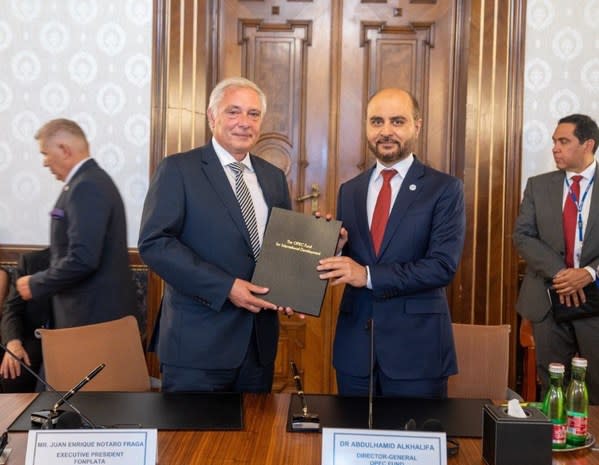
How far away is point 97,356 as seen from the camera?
2.50 metres

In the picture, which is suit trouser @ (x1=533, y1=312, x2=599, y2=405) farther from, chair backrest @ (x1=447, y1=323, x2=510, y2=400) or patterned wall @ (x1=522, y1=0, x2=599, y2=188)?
chair backrest @ (x1=447, y1=323, x2=510, y2=400)

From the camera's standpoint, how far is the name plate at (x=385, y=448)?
1356 millimetres

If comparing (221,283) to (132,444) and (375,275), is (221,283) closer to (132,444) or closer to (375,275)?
(375,275)

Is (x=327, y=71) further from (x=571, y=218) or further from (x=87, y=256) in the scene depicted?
(x=87, y=256)

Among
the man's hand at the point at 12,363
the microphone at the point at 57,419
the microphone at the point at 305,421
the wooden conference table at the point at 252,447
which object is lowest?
the man's hand at the point at 12,363

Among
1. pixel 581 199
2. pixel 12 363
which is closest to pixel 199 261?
pixel 12 363

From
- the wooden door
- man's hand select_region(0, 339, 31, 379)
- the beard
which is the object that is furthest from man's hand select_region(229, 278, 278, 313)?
the wooden door

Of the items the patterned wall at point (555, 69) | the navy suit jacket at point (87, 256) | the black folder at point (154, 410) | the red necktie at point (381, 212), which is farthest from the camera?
the patterned wall at point (555, 69)

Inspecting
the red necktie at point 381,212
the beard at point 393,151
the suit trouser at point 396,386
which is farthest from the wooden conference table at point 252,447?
the beard at point 393,151

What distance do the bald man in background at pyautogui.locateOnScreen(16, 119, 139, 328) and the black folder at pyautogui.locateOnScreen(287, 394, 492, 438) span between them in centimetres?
143

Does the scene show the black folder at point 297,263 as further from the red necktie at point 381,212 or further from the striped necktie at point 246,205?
the red necktie at point 381,212

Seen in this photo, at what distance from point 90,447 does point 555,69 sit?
3601mm

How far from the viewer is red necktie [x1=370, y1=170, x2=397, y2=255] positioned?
2506mm

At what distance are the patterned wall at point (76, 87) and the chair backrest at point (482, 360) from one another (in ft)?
7.45
